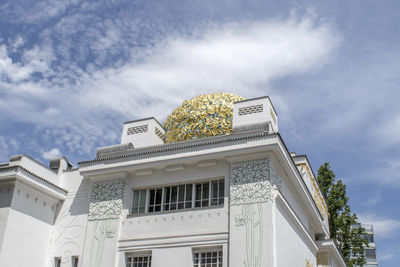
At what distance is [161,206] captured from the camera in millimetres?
15070

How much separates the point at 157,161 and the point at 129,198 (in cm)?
170

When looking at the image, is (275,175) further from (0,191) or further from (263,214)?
(0,191)

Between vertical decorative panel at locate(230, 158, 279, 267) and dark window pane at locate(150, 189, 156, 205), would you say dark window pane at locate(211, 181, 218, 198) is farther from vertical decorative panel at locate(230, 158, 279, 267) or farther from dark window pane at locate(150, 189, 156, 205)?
dark window pane at locate(150, 189, 156, 205)

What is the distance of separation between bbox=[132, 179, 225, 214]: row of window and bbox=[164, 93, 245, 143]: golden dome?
2.25 meters

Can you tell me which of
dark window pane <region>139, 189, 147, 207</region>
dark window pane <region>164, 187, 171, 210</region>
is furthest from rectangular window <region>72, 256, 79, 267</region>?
dark window pane <region>164, 187, 171, 210</region>

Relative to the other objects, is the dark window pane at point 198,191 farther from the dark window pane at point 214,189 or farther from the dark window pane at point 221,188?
the dark window pane at point 221,188

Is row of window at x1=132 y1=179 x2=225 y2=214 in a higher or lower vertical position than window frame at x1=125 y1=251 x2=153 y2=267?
higher

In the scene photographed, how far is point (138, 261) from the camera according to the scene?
1471cm

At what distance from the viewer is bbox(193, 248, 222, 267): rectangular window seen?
13.7 m

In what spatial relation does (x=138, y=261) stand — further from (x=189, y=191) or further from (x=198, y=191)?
(x=198, y=191)

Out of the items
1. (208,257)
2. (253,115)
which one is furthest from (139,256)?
(253,115)

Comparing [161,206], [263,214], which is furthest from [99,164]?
[263,214]

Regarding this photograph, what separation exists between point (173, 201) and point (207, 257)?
2284mm

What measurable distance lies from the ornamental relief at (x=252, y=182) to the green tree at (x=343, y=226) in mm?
13243
